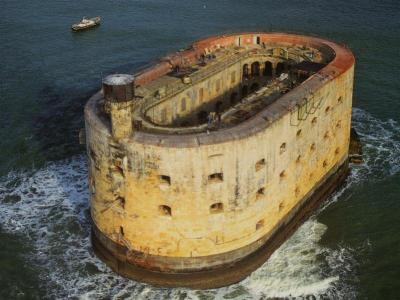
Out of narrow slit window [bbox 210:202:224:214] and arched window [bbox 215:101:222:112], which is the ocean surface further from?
arched window [bbox 215:101:222:112]

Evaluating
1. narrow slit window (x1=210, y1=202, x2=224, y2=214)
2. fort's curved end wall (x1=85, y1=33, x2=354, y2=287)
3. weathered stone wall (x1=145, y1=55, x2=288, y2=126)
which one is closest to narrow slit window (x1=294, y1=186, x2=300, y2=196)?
fort's curved end wall (x1=85, y1=33, x2=354, y2=287)

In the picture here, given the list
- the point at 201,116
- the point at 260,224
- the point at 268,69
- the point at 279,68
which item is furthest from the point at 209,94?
the point at 260,224

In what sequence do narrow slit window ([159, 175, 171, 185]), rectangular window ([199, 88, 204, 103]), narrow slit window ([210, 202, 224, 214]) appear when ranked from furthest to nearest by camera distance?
rectangular window ([199, 88, 204, 103]) → narrow slit window ([210, 202, 224, 214]) → narrow slit window ([159, 175, 171, 185])

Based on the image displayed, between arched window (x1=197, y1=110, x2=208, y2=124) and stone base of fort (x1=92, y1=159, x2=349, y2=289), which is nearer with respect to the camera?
stone base of fort (x1=92, y1=159, x2=349, y2=289)

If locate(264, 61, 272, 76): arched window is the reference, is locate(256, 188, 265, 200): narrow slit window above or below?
below

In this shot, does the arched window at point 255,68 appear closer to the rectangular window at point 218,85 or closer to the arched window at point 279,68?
the arched window at point 279,68

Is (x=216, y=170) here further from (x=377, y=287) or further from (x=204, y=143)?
(x=377, y=287)

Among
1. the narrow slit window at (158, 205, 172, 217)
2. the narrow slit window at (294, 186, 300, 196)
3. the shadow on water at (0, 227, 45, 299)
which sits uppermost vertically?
the narrow slit window at (158, 205, 172, 217)

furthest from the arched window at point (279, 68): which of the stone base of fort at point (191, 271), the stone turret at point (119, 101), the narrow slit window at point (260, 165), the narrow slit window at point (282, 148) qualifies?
the stone turret at point (119, 101)
